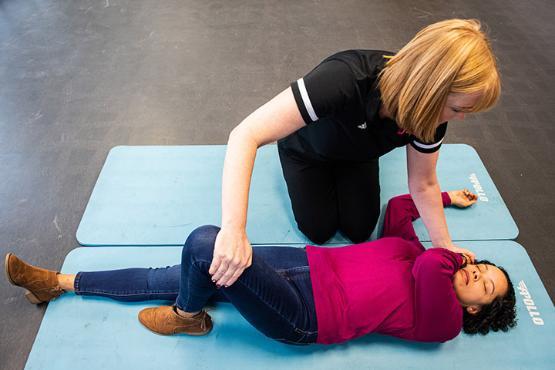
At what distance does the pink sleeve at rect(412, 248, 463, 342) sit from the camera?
3.93ft

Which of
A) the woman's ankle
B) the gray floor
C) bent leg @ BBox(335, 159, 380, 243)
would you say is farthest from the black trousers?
the woman's ankle

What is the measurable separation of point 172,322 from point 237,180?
2.07ft

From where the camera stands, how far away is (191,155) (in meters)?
2.06

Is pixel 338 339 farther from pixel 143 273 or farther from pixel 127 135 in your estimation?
pixel 127 135

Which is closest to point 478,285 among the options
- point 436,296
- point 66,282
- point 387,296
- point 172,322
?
point 436,296

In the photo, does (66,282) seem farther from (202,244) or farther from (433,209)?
(433,209)

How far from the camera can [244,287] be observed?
111 centimetres

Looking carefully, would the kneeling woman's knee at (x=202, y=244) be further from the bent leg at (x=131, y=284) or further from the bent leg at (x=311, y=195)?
the bent leg at (x=311, y=195)

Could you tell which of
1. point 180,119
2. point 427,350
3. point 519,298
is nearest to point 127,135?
point 180,119

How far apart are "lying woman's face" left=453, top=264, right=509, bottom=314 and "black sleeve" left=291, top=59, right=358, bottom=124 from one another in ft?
2.32

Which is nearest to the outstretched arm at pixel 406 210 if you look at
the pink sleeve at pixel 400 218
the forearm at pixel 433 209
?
the pink sleeve at pixel 400 218

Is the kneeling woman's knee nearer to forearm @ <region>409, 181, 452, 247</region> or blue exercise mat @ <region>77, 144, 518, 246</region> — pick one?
blue exercise mat @ <region>77, 144, 518, 246</region>

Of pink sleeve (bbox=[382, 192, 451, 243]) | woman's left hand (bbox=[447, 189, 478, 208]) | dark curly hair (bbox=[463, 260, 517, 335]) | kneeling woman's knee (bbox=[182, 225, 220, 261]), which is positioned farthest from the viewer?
woman's left hand (bbox=[447, 189, 478, 208])

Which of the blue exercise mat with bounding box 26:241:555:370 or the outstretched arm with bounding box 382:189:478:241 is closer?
the blue exercise mat with bounding box 26:241:555:370
